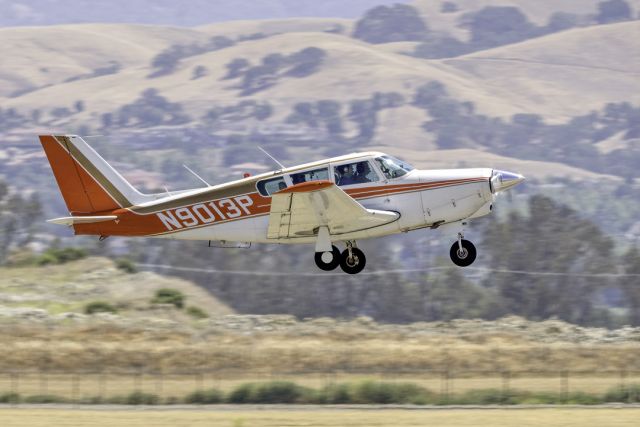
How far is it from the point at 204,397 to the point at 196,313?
1898 cm

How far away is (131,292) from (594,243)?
4044 cm

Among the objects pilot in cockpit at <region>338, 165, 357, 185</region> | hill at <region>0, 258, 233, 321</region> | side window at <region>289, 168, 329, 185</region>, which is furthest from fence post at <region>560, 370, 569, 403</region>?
side window at <region>289, 168, 329, 185</region>

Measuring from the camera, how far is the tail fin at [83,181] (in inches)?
1096

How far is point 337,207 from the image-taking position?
25422 mm

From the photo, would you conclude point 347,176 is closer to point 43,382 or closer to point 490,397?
point 490,397

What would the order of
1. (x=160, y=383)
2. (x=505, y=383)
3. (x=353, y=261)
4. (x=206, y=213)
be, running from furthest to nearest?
A: (x=160, y=383)
(x=505, y=383)
(x=206, y=213)
(x=353, y=261)

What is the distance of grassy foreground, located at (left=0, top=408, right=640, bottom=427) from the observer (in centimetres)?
3888

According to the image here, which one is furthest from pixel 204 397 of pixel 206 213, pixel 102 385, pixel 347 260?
pixel 347 260

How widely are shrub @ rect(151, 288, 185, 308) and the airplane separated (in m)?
37.7

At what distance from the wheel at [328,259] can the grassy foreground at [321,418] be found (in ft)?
41.8

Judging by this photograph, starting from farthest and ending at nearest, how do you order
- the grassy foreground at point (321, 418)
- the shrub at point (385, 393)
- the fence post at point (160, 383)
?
the fence post at point (160, 383)
the shrub at point (385, 393)
the grassy foreground at point (321, 418)

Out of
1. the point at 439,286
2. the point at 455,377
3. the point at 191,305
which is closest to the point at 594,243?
the point at 439,286

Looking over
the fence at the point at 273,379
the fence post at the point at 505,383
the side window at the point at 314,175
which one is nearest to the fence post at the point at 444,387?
the fence at the point at 273,379

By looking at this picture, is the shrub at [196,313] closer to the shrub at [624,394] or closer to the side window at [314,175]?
the shrub at [624,394]
